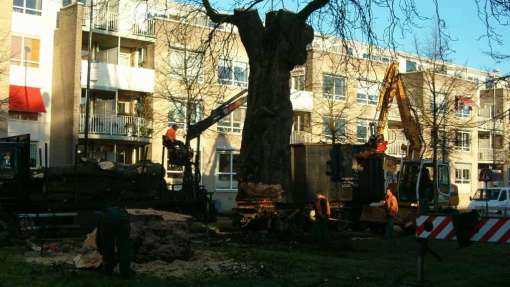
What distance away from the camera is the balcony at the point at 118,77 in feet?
125

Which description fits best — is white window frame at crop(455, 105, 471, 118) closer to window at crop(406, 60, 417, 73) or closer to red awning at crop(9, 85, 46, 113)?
window at crop(406, 60, 417, 73)

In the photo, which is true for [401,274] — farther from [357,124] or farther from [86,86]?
[357,124]

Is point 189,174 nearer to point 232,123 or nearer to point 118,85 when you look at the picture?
point 118,85

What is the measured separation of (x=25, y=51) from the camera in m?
37.1

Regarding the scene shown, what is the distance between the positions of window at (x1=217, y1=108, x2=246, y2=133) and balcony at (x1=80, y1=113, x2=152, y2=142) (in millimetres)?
6234

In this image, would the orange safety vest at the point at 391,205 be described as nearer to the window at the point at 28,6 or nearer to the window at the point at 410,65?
the window at the point at 28,6

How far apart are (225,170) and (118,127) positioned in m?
8.36

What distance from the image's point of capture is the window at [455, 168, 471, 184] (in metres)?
63.0

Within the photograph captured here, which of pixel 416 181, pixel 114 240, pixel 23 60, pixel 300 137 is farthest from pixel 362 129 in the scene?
pixel 114 240

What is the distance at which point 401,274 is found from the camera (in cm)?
1283

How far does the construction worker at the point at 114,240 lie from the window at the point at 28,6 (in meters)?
29.1

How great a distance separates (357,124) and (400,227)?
27873 mm

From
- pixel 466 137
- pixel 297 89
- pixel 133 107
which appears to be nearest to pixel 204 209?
pixel 133 107

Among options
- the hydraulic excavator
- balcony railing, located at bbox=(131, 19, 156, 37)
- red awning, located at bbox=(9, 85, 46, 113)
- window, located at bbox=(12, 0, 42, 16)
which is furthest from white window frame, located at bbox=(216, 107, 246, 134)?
the hydraulic excavator
